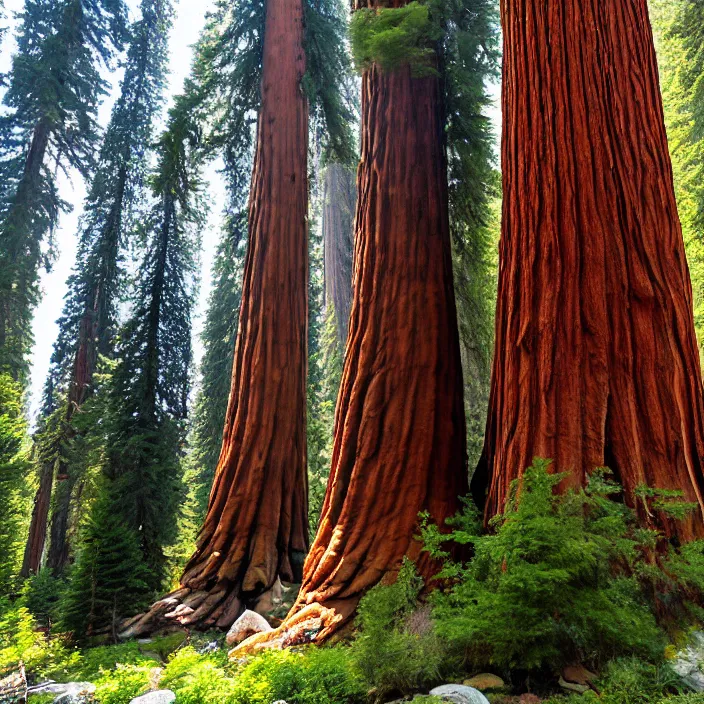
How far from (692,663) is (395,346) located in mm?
3200

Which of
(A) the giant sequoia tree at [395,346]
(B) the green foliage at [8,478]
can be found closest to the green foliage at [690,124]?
(A) the giant sequoia tree at [395,346]

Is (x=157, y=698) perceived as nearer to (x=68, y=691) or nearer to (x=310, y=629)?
(x=68, y=691)

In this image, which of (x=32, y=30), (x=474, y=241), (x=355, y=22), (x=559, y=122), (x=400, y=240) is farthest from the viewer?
(x=32, y=30)

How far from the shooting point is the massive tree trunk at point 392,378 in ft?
15.0

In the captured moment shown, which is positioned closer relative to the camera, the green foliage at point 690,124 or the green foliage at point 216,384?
the green foliage at point 690,124

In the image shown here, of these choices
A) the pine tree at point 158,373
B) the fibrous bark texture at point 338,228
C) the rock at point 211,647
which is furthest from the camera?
the fibrous bark texture at point 338,228

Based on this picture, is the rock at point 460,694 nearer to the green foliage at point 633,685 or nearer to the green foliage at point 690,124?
the green foliage at point 633,685

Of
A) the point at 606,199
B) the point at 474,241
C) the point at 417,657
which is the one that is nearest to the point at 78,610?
the point at 417,657

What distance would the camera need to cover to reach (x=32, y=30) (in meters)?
14.4

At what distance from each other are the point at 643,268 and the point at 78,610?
606 cm

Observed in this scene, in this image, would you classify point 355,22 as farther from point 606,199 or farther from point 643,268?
point 643,268

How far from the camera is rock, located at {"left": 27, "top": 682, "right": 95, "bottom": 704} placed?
134 inches

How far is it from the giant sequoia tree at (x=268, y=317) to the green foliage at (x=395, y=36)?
2840mm

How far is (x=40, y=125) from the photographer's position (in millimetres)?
14070
